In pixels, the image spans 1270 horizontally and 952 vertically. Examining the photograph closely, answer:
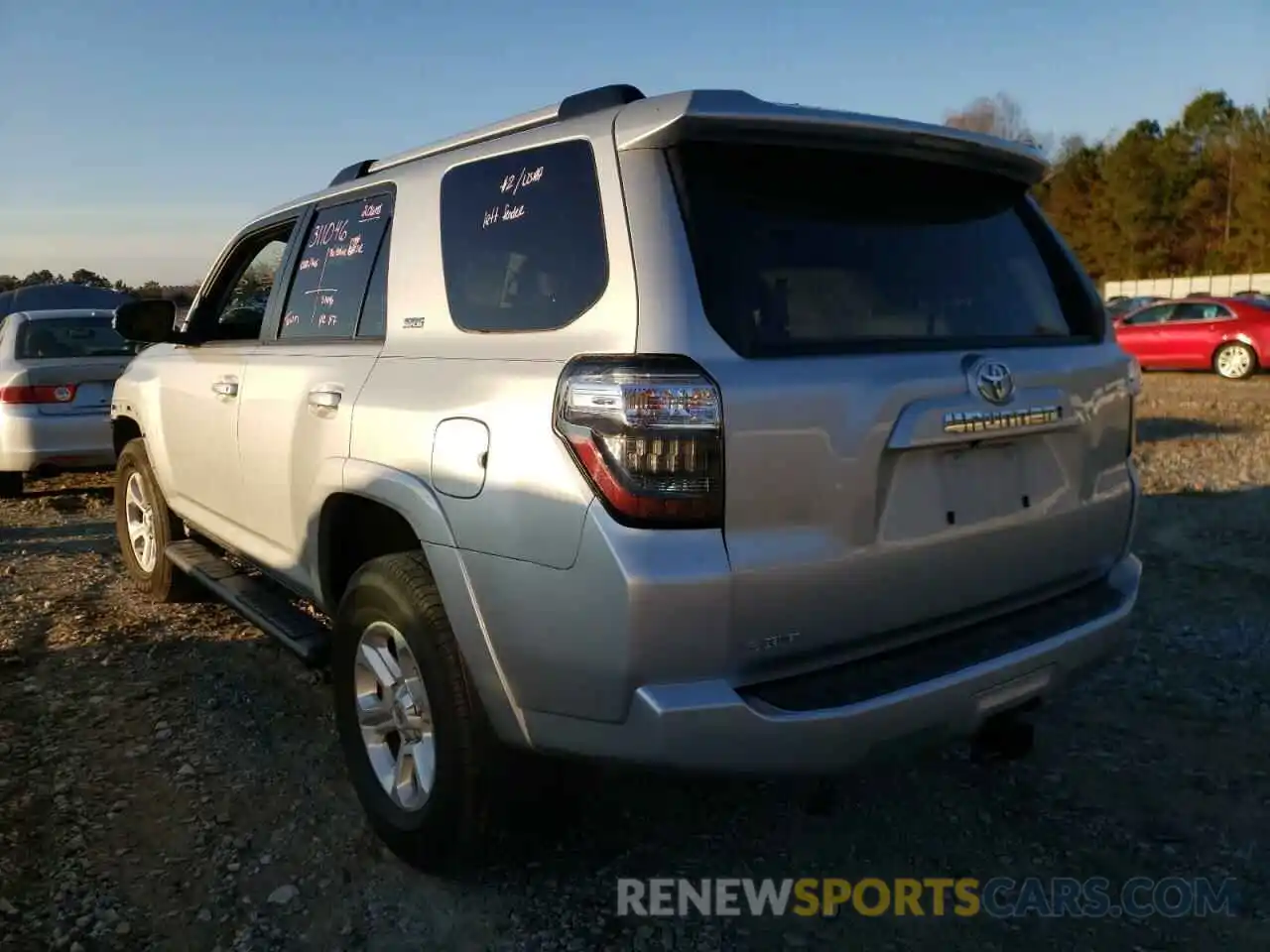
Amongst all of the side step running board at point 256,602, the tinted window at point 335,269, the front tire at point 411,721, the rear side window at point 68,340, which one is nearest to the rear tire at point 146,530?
the side step running board at point 256,602

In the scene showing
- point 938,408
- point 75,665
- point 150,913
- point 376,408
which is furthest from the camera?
point 75,665

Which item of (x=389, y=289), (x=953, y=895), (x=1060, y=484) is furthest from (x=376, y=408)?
(x=953, y=895)

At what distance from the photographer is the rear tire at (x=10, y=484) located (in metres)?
8.38

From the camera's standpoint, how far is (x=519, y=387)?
240 centimetres

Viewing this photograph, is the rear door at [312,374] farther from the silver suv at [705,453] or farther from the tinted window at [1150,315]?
the tinted window at [1150,315]

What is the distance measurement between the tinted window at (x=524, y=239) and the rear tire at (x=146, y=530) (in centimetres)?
291

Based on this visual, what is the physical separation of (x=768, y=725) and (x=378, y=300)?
186 centimetres

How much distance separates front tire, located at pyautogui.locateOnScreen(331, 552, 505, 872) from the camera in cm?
254

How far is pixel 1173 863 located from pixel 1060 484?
1.14m

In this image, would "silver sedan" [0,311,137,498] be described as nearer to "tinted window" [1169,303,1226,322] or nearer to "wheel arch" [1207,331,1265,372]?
"wheel arch" [1207,331,1265,372]

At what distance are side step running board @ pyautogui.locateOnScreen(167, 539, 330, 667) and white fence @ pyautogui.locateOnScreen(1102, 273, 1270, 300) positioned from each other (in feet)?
147

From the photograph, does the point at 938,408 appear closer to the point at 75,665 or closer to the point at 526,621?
the point at 526,621

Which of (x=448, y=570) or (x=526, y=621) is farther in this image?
(x=448, y=570)

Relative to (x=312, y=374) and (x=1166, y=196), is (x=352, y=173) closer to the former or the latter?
(x=312, y=374)
